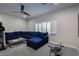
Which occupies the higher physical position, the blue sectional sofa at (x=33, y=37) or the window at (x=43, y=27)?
the window at (x=43, y=27)

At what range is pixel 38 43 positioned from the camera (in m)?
1.77

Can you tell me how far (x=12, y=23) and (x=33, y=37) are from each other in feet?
1.67

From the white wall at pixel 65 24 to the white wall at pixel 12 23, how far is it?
0.14 metres

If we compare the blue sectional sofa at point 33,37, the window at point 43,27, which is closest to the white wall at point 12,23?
the blue sectional sofa at point 33,37

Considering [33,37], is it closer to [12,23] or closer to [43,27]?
[43,27]

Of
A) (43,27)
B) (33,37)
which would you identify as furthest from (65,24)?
(33,37)

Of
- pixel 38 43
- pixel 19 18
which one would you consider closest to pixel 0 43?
pixel 19 18

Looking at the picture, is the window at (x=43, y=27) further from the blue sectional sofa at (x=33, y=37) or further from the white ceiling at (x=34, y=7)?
the white ceiling at (x=34, y=7)

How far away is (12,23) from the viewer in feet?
5.84

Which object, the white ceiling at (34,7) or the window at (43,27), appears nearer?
the white ceiling at (34,7)

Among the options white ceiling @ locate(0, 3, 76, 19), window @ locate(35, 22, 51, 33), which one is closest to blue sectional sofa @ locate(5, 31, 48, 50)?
window @ locate(35, 22, 51, 33)

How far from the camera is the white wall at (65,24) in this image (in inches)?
66.4

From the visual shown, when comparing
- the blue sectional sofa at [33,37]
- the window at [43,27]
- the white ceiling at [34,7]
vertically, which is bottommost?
the blue sectional sofa at [33,37]

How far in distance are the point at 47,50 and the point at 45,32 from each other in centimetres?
36
